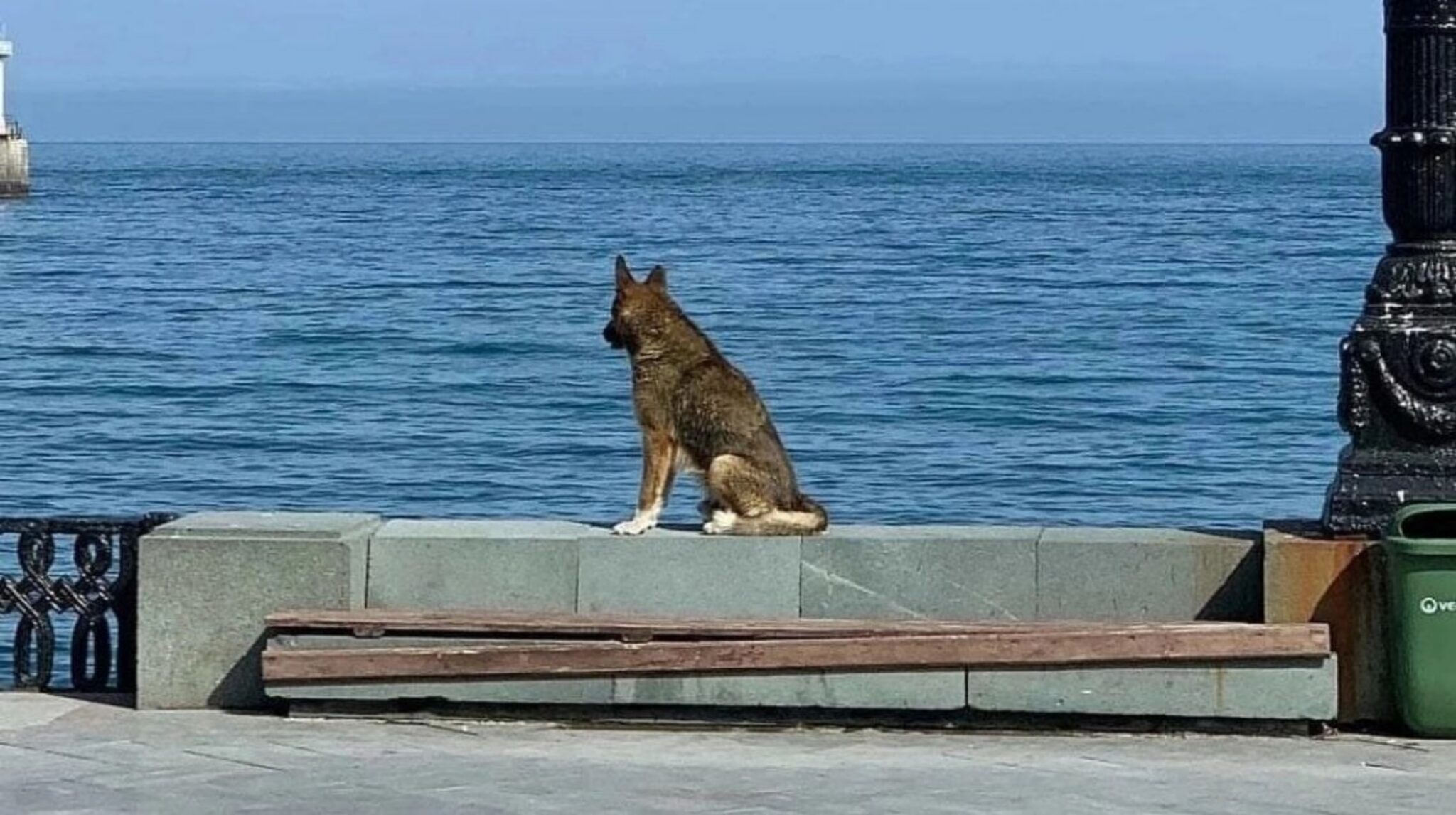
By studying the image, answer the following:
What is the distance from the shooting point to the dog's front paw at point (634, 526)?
11.2 meters

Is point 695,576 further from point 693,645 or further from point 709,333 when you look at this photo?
point 709,333

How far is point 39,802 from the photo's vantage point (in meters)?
9.21

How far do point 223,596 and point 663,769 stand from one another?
2.14 m

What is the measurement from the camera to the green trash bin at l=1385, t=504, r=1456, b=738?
10172 millimetres

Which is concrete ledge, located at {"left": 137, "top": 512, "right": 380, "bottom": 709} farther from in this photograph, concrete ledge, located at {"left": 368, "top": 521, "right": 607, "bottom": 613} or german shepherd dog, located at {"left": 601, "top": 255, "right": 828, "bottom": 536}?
german shepherd dog, located at {"left": 601, "top": 255, "right": 828, "bottom": 536}

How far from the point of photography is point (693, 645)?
10562 millimetres

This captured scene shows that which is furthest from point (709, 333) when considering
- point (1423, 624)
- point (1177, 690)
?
point (1423, 624)

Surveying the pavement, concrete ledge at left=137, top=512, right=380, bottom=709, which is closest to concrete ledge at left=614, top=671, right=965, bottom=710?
the pavement

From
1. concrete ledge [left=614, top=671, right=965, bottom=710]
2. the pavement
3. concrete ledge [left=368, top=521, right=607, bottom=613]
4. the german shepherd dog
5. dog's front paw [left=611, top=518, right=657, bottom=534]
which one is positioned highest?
the german shepherd dog

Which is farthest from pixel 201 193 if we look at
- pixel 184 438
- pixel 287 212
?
pixel 184 438

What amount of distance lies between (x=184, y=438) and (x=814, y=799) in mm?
29335

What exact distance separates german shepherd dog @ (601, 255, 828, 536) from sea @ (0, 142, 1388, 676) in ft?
24.3

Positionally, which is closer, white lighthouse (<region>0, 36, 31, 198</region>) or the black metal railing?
the black metal railing

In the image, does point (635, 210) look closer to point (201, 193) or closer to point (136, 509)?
point (201, 193)
